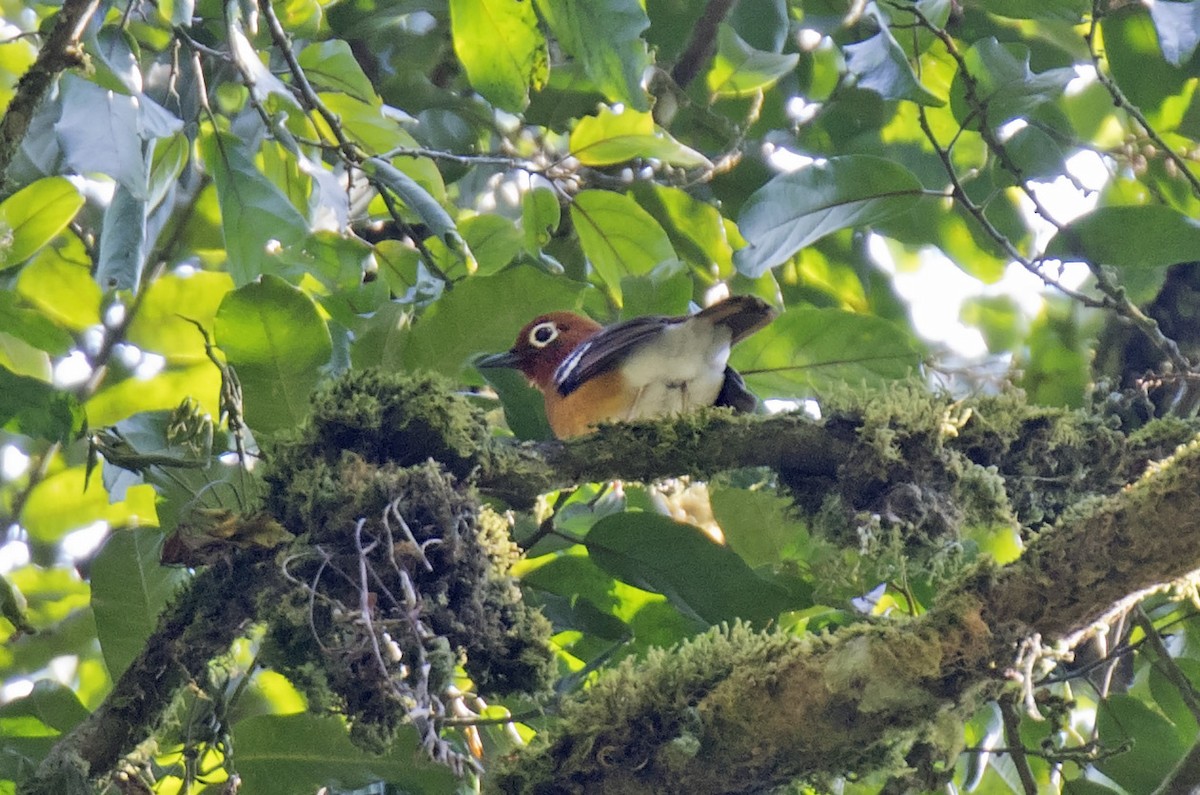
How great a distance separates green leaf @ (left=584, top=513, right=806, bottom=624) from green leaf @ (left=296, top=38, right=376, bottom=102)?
1.43 m

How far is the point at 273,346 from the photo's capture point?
2.82 metres

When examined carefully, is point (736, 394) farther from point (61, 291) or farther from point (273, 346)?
point (61, 291)

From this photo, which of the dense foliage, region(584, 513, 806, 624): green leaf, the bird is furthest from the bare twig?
region(584, 513, 806, 624): green leaf

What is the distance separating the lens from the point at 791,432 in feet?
8.85

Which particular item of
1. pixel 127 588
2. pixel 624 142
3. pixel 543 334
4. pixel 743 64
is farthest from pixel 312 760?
pixel 743 64

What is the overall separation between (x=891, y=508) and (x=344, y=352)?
1.50 metres

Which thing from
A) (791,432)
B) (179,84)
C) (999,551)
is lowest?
(999,551)

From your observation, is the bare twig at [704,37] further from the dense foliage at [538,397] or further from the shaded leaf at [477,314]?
the shaded leaf at [477,314]

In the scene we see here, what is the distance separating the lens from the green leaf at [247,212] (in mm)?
2902

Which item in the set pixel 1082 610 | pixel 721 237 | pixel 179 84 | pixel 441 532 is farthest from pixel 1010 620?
pixel 179 84

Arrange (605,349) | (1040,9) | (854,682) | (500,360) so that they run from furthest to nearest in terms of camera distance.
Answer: (500,360) < (605,349) < (1040,9) < (854,682)

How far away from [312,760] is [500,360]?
159 cm

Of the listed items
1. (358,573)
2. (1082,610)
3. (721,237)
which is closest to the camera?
(1082,610)

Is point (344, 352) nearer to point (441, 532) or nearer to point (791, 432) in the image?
point (441, 532)
